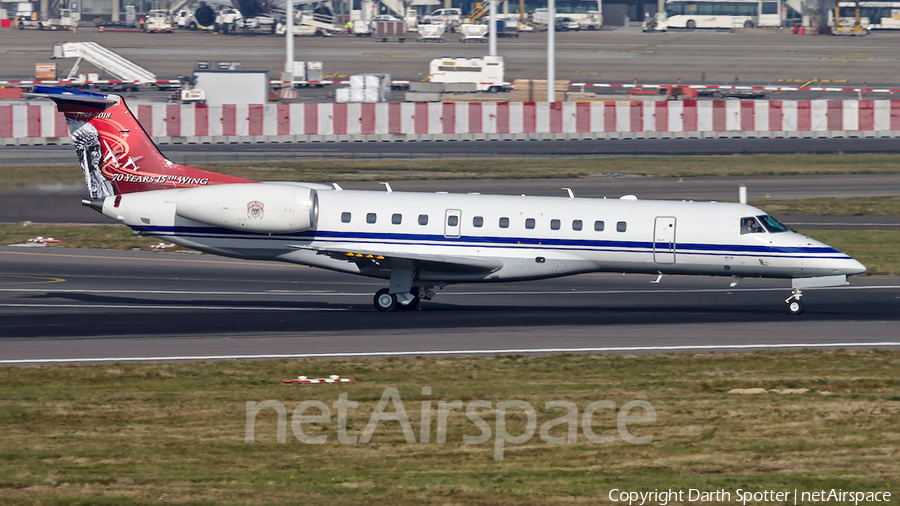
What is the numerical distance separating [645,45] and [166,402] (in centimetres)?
12779

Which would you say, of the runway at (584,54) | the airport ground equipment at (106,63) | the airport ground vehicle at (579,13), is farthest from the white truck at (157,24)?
the airport ground vehicle at (579,13)

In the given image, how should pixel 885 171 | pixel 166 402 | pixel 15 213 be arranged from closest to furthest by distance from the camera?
pixel 166 402, pixel 15 213, pixel 885 171

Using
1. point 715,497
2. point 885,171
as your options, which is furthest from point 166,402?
point 885,171

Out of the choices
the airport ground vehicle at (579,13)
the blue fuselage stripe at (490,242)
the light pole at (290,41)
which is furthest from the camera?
the airport ground vehicle at (579,13)

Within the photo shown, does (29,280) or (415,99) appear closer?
(29,280)

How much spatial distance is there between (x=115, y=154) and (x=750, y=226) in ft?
59.0

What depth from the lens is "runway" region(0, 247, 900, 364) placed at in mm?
23312

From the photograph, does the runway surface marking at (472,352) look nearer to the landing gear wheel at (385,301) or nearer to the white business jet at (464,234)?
the white business jet at (464,234)

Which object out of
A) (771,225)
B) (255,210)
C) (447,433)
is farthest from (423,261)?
(447,433)

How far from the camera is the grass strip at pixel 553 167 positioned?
179ft

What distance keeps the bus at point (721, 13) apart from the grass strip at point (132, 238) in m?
115

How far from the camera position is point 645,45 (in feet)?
451

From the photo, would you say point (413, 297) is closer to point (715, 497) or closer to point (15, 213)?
point (715, 497)

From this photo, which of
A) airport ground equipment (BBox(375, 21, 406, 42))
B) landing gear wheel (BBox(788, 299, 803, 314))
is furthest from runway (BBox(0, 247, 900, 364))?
airport ground equipment (BBox(375, 21, 406, 42))
